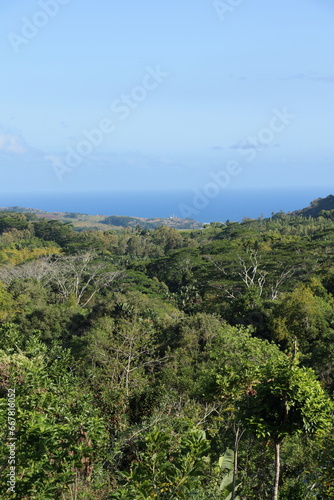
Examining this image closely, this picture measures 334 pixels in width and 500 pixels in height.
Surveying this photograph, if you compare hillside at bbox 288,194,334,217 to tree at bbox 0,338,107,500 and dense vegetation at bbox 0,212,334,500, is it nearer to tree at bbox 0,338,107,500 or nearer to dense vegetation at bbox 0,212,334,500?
dense vegetation at bbox 0,212,334,500

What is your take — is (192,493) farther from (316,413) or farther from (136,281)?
(136,281)

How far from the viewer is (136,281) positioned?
119ft

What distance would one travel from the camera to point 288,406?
5254 mm

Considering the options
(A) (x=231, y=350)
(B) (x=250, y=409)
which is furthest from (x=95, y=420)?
(A) (x=231, y=350)

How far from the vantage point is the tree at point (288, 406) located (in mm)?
5230

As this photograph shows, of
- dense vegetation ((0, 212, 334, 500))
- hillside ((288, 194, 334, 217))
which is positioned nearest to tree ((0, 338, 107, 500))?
dense vegetation ((0, 212, 334, 500))

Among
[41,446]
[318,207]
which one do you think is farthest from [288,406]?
[318,207]

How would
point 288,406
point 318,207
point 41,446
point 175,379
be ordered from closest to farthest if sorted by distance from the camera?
point 41,446
point 288,406
point 175,379
point 318,207

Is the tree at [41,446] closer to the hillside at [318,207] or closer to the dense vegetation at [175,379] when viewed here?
the dense vegetation at [175,379]

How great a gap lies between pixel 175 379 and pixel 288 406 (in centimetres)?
881

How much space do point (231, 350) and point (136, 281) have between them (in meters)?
23.9

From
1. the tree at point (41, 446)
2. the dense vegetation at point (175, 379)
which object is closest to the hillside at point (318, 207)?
the dense vegetation at point (175, 379)

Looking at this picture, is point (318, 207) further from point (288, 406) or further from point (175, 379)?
point (288, 406)

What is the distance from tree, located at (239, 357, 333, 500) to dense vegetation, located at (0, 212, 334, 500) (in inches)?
0.8
